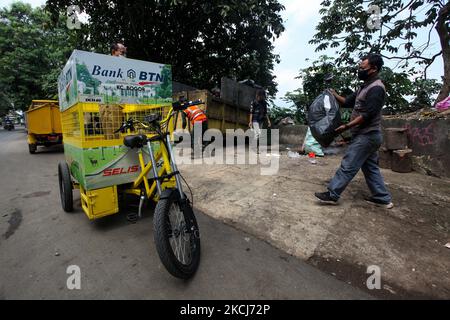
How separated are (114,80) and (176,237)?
1.79 meters

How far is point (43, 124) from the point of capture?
26.6ft

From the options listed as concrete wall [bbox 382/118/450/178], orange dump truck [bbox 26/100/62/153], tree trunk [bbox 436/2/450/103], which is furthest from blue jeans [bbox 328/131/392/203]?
orange dump truck [bbox 26/100/62/153]

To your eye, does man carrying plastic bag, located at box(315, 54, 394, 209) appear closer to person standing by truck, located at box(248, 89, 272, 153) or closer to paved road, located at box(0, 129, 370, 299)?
paved road, located at box(0, 129, 370, 299)

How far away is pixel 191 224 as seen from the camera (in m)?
2.01

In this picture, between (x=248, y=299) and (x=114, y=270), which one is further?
(x=114, y=270)

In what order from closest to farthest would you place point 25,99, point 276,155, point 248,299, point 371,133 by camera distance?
point 248,299 < point 371,133 < point 276,155 < point 25,99

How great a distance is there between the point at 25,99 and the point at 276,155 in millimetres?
22982

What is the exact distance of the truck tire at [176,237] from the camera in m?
1.65

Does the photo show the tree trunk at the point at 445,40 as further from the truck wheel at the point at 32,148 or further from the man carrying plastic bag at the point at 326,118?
the truck wheel at the point at 32,148

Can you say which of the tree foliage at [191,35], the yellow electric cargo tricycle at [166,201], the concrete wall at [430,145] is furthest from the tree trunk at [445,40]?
the yellow electric cargo tricycle at [166,201]

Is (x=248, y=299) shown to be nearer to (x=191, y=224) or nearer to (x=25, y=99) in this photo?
(x=191, y=224)

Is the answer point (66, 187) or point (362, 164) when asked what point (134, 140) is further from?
point (362, 164)

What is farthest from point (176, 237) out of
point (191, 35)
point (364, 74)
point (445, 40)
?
point (191, 35)
